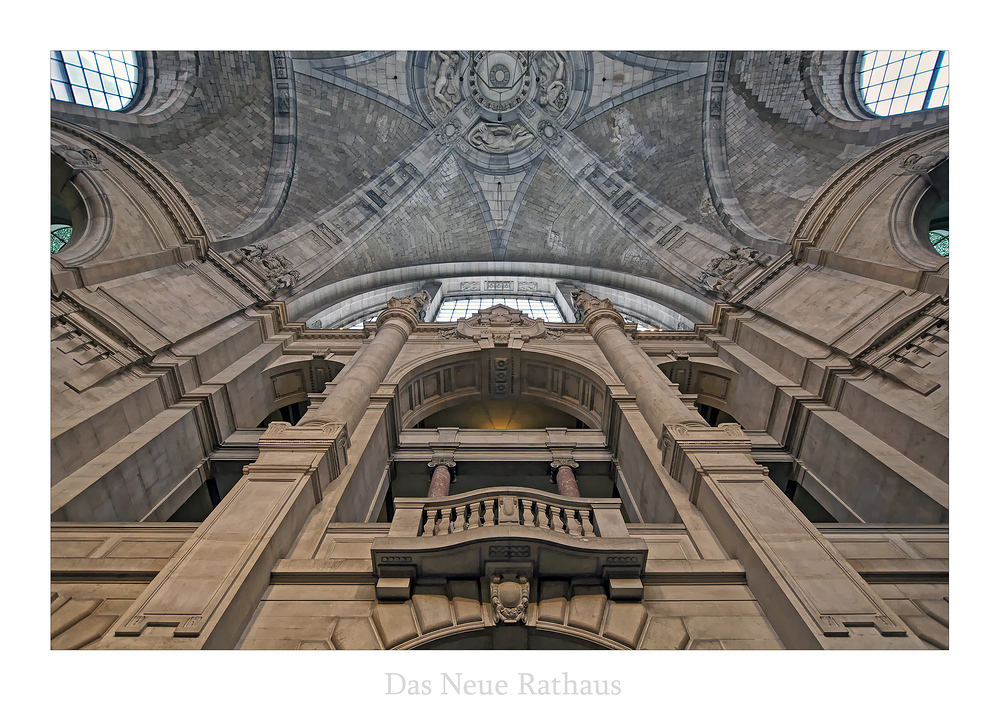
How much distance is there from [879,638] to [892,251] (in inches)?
400

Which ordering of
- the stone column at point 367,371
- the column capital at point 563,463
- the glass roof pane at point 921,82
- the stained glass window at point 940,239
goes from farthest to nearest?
1. the glass roof pane at point 921,82
2. the stained glass window at point 940,239
3. the column capital at point 563,463
4. the stone column at point 367,371

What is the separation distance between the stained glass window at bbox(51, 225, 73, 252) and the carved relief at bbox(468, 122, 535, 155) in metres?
19.4

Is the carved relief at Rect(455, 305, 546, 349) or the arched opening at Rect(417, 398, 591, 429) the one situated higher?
the carved relief at Rect(455, 305, 546, 349)

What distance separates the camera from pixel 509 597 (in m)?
5.46

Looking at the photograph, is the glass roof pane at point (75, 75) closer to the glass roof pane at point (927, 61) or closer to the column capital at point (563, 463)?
the column capital at point (563, 463)

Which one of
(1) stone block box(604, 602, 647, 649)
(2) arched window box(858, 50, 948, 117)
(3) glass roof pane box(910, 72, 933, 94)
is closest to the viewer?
(1) stone block box(604, 602, 647, 649)

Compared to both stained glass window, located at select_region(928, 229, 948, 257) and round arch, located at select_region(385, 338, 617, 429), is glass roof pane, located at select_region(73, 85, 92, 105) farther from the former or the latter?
A: stained glass window, located at select_region(928, 229, 948, 257)

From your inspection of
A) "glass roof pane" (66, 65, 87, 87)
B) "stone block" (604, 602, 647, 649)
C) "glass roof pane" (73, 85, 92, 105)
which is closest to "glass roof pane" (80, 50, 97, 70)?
"glass roof pane" (66, 65, 87, 87)

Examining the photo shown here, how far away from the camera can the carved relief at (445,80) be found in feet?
80.7

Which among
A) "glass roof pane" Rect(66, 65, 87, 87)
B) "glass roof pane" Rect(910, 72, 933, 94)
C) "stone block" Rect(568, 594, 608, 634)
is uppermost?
"glass roof pane" Rect(910, 72, 933, 94)

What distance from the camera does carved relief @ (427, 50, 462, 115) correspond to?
80.7 feet

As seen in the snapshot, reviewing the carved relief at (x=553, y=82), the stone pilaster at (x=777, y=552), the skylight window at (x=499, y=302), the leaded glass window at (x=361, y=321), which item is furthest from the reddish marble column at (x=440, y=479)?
the carved relief at (x=553, y=82)

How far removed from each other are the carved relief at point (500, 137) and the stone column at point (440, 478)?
21501mm
